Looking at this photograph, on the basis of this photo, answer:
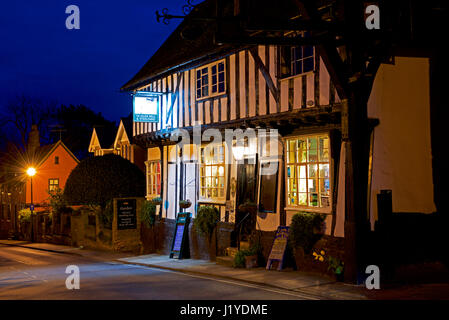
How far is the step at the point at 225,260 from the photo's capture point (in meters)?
→ 15.8

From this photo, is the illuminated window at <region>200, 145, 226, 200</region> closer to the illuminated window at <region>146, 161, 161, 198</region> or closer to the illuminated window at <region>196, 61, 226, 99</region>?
the illuminated window at <region>196, 61, 226, 99</region>

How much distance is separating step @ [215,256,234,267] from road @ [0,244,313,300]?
5.50 feet

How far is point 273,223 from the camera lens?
15.0m

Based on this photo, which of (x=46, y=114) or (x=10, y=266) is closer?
(x=10, y=266)

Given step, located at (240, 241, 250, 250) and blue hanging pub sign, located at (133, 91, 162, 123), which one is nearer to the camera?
step, located at (240, 241, 250, 250)

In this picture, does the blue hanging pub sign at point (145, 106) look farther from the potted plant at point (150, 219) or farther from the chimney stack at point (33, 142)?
the chimney stack at point (33, 142)

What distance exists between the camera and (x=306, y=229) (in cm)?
1341

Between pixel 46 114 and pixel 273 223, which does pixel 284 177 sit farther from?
pixel 46 114

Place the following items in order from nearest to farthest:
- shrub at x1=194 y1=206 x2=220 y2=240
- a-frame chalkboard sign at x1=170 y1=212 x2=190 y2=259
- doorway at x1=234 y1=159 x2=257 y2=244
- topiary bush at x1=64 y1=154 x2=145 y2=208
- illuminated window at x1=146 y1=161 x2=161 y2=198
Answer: doorway at x1=234 y1=159 x2=257 y2=244 → shrub at x1=194 y1=206 x2=220 y2=240 → a-frame chalkboard sign at x1=170 y1=212 x2=190 y2=259 → illuminated window at x1=146 y1=161 x2=161 y2=198 → topiary bush at x1=64 y1=154 x2=145 y2=208

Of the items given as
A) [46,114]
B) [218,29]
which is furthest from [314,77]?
[46,114]

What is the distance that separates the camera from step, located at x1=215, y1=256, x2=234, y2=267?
1576cm

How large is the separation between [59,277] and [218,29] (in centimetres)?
842

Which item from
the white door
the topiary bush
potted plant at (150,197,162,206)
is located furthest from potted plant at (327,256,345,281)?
the topiary bush

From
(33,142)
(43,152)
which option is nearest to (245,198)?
(43,152)
